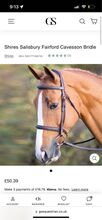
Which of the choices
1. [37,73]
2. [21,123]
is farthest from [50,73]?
[21,123]

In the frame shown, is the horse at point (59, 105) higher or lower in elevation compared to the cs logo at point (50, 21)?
lower

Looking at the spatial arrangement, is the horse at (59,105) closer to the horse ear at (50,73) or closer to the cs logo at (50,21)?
the horse ear at (50,73)

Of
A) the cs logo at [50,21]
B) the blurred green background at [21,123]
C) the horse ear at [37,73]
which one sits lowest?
the blurred green background at [21,123]

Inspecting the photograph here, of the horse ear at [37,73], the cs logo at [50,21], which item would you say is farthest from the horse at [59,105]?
the cs logo at [50,21]

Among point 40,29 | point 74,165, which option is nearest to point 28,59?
point 40,29

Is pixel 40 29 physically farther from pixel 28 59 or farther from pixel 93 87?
pixel 93 87

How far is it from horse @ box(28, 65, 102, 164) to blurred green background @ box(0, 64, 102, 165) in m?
0.02

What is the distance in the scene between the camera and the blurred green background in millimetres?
1474

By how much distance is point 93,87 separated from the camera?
152 cm

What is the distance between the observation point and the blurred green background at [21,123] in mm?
1474

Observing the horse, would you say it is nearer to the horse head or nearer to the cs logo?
the horse head

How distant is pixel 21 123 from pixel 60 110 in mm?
100

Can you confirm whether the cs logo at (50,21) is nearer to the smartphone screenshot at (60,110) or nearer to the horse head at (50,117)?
the smartphone screenshot at (60,110)
